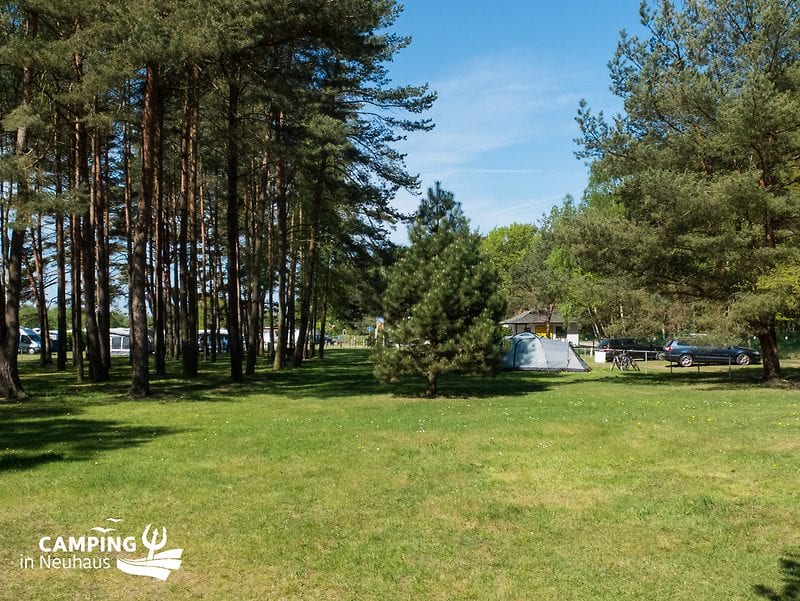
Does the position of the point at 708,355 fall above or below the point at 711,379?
above

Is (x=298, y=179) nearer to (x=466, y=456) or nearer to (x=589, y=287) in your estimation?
(x=589, y=287)

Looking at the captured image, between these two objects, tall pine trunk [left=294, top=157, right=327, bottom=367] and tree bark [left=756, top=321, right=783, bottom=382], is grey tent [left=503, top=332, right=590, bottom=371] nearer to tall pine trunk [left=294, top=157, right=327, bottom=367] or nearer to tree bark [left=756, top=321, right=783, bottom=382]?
tree bark [left=756, top=321, right=783, bottom=382]

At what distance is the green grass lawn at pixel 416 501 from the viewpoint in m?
5.06

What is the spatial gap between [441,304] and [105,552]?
451 inches

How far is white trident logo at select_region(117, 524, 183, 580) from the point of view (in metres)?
5.16

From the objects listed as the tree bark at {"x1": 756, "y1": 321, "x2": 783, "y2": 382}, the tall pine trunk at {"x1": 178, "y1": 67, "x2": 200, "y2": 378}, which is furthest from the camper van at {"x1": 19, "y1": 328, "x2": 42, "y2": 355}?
the tree bark at {"x1": 756, "y1": 321, "x2": 783, "y2": 382}

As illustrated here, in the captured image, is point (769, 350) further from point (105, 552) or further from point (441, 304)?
point (105, 552)

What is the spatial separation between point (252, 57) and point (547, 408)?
1229cm

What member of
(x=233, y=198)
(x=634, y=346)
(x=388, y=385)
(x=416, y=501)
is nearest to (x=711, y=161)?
(x=388, y=385)

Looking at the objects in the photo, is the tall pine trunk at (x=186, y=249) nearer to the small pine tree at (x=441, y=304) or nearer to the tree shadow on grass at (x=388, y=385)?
the tree shadow on grass at (x=388, y=385)

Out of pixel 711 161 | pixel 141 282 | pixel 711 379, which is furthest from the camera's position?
pixel 711 379

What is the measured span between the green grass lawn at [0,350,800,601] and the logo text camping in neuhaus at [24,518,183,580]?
10 centimetres

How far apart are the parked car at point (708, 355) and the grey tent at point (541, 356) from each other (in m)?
7.43

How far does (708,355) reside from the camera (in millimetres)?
33719
